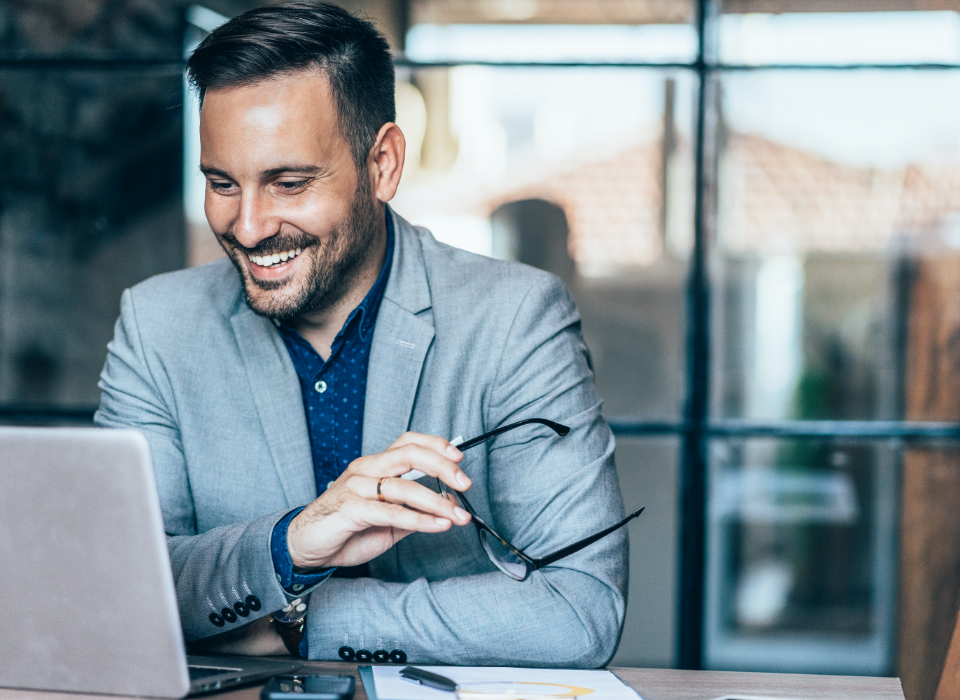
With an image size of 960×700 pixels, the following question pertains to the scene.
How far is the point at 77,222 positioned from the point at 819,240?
2.77 meters

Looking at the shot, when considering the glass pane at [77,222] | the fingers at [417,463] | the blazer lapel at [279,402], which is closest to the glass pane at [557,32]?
the glass pane at [77,222]

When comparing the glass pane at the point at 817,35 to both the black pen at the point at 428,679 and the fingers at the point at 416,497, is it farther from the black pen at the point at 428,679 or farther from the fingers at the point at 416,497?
the black pen at the point at 428,679

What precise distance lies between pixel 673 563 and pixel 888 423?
0.90 meters

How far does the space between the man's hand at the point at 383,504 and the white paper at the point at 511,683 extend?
187mm

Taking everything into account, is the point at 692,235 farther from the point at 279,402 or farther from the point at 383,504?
the point at 383,504

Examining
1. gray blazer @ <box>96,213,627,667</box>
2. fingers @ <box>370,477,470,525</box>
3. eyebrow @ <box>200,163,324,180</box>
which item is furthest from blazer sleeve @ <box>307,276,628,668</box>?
eyebrow @ <box>200,163,324,180</box>

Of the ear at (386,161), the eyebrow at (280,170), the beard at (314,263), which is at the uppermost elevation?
the ear at (386,161)

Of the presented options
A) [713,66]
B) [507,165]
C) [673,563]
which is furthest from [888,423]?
[507,165]

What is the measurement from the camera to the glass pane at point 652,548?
311 cm

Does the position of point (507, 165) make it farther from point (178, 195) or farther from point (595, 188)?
point (178, 195)

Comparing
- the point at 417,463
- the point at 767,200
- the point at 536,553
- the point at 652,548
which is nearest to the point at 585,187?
the point at 767,200

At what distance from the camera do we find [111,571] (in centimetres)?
91

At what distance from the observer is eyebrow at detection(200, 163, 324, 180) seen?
1.52 metres

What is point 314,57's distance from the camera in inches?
62.2
